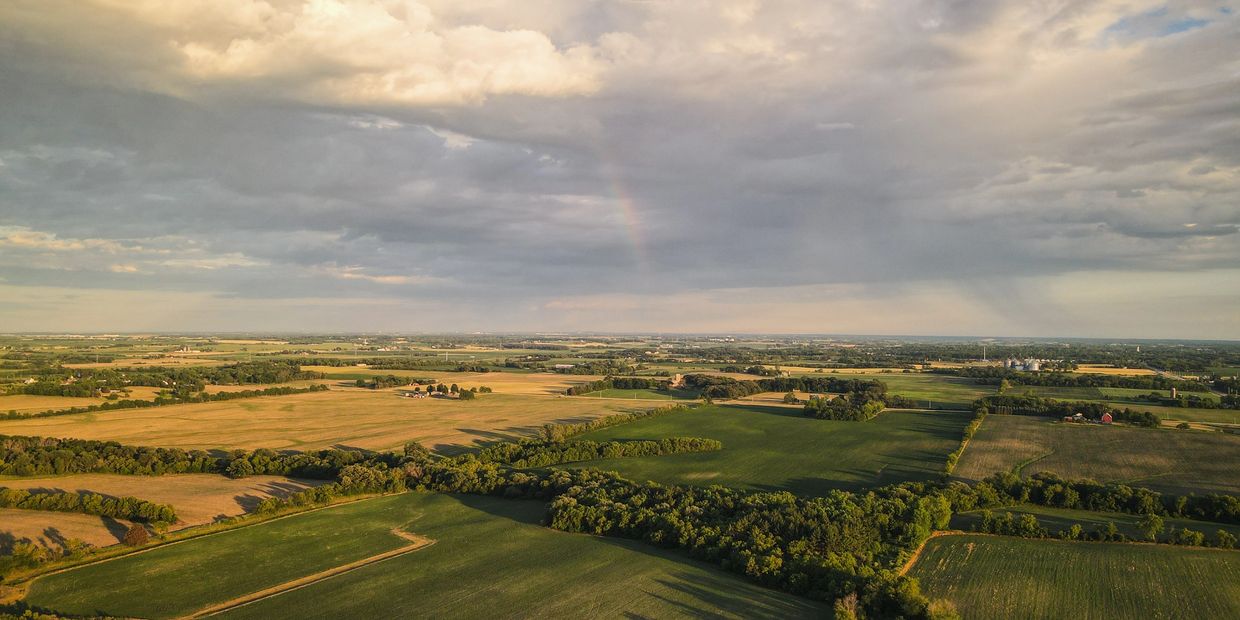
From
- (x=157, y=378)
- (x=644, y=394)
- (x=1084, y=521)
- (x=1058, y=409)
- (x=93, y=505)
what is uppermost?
(x=157, y=378)

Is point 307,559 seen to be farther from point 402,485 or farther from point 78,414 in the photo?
point 78,414

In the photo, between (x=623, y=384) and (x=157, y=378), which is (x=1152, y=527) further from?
(x=157, y=378)

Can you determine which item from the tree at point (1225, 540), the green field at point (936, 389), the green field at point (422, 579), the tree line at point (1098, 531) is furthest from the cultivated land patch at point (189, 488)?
the green field at point (936, 389)

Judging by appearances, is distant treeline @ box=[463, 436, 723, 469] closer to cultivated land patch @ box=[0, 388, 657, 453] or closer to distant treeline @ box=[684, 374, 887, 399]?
cultivated land patch @ box=[0, 388, 657, 453]

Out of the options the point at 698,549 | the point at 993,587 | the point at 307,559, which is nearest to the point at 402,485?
the point at 307,559

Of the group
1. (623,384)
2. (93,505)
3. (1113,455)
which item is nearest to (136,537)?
(93,505)

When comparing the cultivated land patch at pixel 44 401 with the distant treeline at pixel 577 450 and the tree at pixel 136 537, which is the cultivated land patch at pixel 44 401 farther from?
the distant treeline at pixel 577 450

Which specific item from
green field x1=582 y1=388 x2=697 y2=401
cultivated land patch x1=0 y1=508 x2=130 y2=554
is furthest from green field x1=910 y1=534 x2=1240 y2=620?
green field x1=582 y1=388 x2=697 y2=401
